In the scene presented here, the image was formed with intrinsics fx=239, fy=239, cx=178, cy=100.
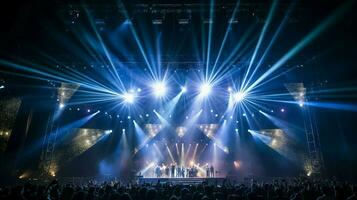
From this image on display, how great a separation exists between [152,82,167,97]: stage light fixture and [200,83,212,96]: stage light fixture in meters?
2.87

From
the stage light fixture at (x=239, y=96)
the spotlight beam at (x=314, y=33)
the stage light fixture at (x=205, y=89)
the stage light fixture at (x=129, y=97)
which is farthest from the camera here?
the stage light fixture at (x=129, y=97)

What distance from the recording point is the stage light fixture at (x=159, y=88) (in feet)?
57.8

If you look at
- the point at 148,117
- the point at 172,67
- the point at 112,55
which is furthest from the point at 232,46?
the point at 148,117

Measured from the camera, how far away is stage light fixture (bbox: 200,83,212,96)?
1758 centimetres

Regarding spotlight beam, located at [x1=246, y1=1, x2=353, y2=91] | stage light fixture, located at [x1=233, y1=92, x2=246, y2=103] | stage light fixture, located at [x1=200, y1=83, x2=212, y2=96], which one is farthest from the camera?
stage light fixture, located at [x1=233, y1=92, x2=246, y2=103]

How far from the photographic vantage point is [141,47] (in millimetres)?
12727

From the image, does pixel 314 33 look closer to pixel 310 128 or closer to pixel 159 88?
pixel 310 128

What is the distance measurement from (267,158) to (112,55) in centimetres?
1668

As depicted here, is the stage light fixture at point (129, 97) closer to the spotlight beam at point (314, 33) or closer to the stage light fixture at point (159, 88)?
the stage light fixture at point (159, 88)

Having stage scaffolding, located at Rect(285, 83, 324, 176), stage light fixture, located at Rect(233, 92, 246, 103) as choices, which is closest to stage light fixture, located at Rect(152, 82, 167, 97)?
stage light fixture, located at Rect(233, 92, 246, 103)

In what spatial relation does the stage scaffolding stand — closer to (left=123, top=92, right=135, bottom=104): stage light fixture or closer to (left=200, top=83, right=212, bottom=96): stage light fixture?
(left=200, top=83, right=212, bottom=96): stage light fixture

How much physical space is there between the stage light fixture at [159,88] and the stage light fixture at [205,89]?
9.40 ft

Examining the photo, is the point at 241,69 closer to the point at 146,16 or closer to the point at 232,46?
the point at 232,46

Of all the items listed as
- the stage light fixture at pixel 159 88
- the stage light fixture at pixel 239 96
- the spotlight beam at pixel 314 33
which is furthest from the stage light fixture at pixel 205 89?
the spotlight beam at pixel 314 33
